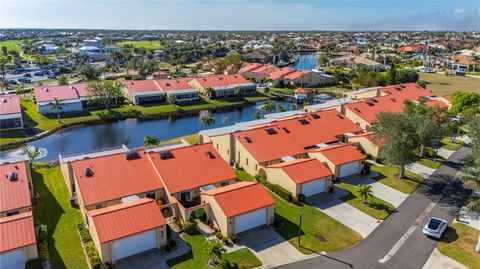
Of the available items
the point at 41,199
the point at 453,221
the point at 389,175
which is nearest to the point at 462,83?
the point at 389,175

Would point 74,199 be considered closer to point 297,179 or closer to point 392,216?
point 297,179

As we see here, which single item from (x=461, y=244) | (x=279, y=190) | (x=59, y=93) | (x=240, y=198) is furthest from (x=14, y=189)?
(x=59, y=93)

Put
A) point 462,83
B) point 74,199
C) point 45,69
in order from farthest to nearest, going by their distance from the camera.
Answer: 1. point 45,69
2. point 462,83
3. point 74,199

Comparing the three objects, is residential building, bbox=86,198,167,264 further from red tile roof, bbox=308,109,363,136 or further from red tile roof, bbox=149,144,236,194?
red tile roof, bbox=308,109,363,136

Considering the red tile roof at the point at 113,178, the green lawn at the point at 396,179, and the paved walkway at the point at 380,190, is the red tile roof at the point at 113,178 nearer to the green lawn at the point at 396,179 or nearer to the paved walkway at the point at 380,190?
the paved walkway at the point at 380,190

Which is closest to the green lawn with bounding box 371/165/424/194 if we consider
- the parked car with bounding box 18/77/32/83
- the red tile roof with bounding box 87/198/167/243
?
the red tile roof with bounding box 87/198/167/243

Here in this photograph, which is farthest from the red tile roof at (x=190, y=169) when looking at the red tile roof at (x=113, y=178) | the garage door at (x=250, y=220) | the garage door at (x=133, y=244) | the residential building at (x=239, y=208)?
the garage door at (x=250, y=220)
